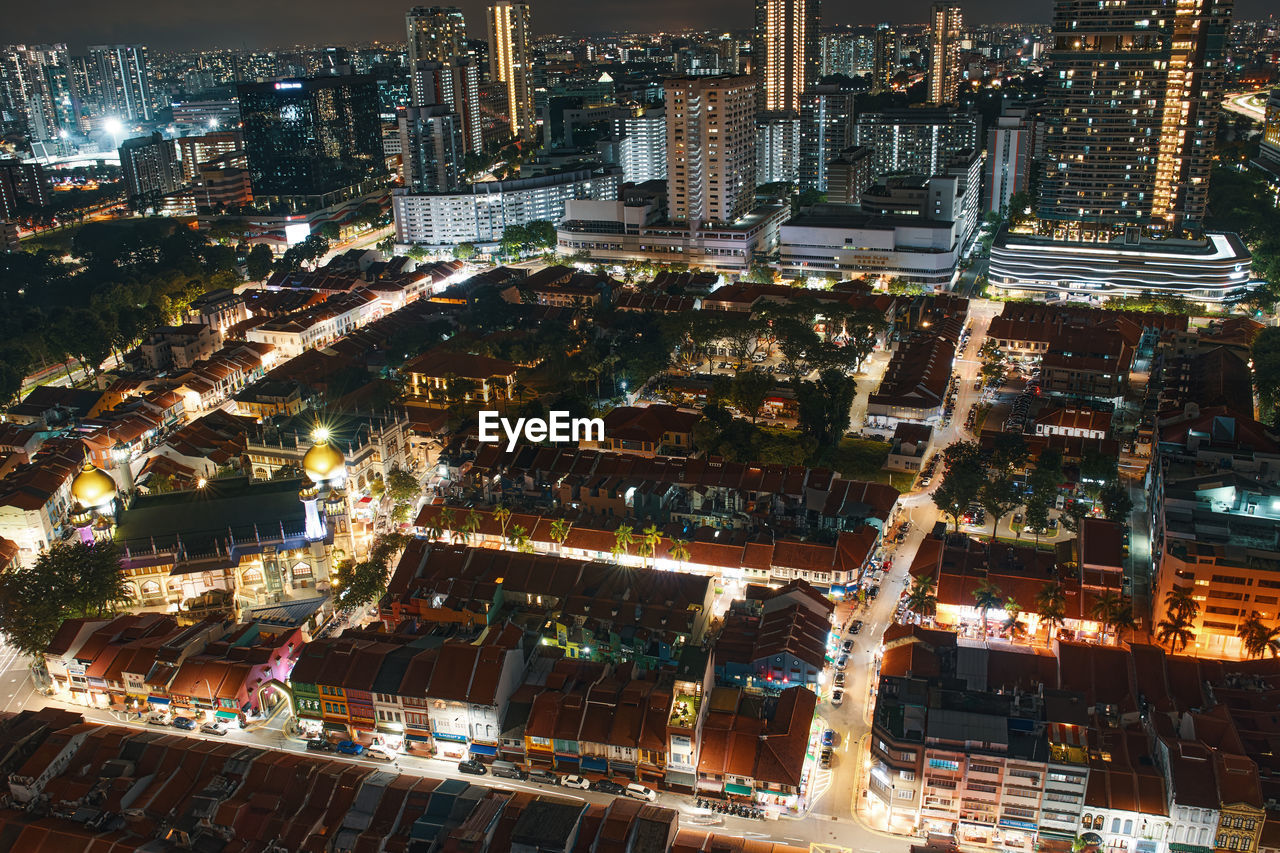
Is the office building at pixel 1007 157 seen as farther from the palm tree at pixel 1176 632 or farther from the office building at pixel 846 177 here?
the palm tree at pixel 1176 632

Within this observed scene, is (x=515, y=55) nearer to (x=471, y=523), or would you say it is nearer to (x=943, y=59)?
(x=943, y=59)

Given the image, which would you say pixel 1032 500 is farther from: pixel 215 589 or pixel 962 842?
pixel 215 589

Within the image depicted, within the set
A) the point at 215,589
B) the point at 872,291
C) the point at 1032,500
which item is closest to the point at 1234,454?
the point at 1032,500

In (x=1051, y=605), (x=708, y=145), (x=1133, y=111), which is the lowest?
(x=1051, y=605)

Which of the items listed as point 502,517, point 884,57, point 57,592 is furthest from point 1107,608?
point 884,57

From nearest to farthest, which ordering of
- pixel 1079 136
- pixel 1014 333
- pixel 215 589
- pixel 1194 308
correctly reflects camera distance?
1. pixel 215 589
2. pixel 1014 333
3. pixel 1194 308
4. pixel 1079 136

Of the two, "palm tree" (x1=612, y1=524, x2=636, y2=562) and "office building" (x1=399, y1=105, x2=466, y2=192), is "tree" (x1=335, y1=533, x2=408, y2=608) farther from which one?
"office building" (x1=399, y1=105, x2=466, y2=192)
